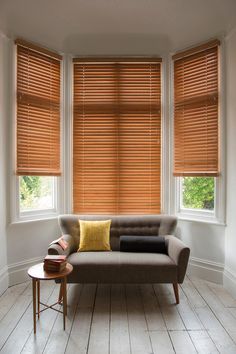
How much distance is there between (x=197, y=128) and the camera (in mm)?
3635

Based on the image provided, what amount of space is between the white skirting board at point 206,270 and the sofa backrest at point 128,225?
567 millimetres

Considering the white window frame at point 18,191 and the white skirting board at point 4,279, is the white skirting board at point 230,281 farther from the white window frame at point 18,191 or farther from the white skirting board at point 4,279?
the white skirting board at point 4,279

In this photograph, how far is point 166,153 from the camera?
392 centimetres

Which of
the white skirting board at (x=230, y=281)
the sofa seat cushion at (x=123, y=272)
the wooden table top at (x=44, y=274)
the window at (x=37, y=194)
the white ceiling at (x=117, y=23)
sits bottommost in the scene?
the white skirting board at (x=230, y=281)

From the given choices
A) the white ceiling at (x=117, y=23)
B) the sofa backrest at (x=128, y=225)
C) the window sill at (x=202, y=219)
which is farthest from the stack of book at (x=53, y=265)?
the white ceiling at (x=117, y=23)

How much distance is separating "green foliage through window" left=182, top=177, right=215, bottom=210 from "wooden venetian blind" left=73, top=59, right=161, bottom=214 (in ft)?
1.25

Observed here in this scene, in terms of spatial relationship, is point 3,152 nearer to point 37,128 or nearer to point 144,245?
point 37,128

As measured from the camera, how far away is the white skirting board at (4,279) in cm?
315

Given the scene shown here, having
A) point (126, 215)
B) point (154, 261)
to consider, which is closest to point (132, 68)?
point (126, 215)

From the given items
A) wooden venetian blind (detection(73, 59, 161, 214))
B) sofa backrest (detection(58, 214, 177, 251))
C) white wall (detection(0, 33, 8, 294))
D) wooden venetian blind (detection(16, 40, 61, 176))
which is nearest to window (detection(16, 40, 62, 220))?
wooden venetian blind (detection(16, 40, 61, 176))

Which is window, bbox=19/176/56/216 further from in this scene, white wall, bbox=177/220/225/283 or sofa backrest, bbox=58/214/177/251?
white wall, bbox=177/220/225/283

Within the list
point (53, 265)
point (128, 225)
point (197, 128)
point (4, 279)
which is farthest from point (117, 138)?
point (4, 279)

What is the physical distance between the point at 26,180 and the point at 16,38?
70.7 inches

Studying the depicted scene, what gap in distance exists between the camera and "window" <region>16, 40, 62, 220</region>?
11.5 feet
